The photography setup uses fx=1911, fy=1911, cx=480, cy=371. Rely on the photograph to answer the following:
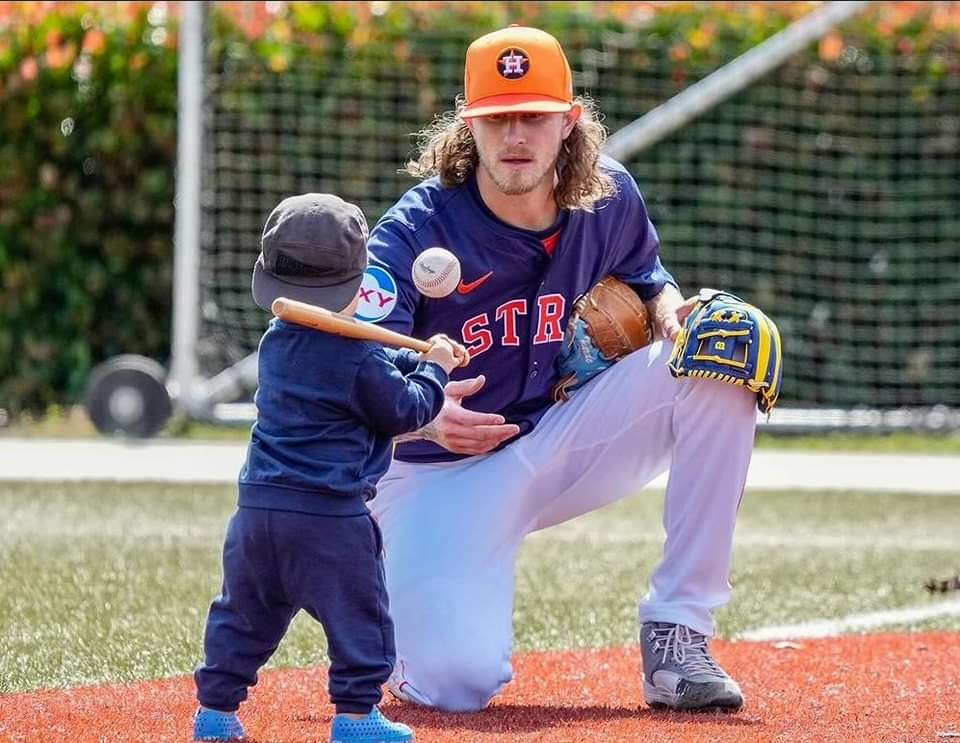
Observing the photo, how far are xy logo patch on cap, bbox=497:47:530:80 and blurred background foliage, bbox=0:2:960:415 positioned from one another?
600 cm

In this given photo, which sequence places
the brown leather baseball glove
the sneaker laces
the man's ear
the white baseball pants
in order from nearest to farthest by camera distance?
the sneaker laces → the white baseball pants → the man's ear → the brown leather baseball glove

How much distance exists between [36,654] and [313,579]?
138 cm

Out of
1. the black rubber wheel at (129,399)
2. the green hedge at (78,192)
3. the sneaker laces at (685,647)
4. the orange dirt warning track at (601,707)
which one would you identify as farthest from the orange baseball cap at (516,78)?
the green hedge at (78,192)

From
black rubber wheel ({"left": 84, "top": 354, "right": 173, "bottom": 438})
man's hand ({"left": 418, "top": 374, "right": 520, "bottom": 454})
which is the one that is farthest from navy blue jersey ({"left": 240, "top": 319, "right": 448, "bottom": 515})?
black rubber wheel ({"left": 84, "top": 354, "right": 173, "bottom": 438})

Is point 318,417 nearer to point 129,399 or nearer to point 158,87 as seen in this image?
point 129,399

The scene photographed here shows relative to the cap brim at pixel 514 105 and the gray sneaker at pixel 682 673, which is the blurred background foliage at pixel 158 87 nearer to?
the cap brim at pixel 514 105

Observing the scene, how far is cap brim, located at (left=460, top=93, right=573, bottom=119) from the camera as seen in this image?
4.39 metres

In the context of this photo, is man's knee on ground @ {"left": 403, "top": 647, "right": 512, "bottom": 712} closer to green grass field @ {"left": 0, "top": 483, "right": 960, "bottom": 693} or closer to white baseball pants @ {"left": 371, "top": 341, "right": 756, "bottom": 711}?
white baseball pants @ {"left": 371, "top": 341, "right": 756, "bottom": 711}

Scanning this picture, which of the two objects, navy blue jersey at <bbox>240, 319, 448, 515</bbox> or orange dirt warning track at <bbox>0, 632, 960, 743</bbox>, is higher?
navy blue jersey at <bbox>240, 319, 448, 515</bbox>

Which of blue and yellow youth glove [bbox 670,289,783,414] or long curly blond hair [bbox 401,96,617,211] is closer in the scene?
blue and yellow youth glove [bbox 670,289,783,414]

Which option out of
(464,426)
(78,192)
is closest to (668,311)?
(464,426)

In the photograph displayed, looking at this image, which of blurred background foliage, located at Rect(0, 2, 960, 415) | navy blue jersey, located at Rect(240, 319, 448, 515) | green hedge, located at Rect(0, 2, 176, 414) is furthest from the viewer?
green hedge, located at Rect(0, 2, 176, 414)

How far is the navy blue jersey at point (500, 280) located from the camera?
4.48 metres

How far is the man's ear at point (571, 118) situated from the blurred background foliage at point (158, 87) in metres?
5.83
